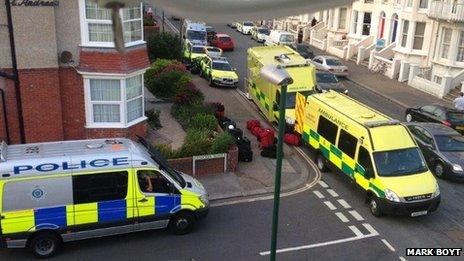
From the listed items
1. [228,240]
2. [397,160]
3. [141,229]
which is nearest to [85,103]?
[141,229]

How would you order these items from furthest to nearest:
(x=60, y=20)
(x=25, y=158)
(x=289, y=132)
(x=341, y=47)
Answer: (x=341, y=47) < (x=289, y=132) < (x=60, y=20) < (x=25, y=158)

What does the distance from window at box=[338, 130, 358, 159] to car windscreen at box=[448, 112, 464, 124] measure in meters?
7.18

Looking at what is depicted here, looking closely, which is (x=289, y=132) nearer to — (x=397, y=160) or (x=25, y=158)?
(x=397, y=160)

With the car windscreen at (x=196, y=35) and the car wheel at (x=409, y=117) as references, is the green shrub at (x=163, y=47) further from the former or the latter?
the car wheel at (x=409, y=117)

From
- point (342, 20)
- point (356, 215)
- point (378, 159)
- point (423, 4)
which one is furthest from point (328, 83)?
point (342, 20)

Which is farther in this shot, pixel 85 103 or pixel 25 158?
pixel 85 103

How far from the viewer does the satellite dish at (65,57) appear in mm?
14502

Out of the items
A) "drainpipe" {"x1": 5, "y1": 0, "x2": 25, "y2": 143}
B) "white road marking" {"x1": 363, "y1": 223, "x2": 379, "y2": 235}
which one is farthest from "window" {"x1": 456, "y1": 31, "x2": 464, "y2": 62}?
"drainpipe" {"x1": 5, "y1": 0, "x2": 25, "y2": 143}

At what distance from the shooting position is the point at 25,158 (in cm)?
1020

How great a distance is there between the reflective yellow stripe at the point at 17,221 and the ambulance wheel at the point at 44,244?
382 millimetres

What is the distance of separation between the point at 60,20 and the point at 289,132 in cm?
942

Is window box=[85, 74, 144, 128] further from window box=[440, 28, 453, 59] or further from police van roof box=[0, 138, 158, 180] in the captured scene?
window box=[440, 28, 453, 59]

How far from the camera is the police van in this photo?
9.89m

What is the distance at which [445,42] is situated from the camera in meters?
29.7
